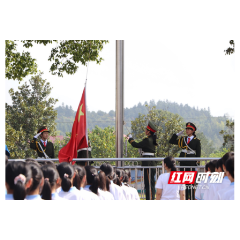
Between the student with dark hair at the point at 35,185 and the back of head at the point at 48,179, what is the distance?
65 millimetres

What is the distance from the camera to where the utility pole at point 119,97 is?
4246mm

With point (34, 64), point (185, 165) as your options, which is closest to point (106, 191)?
point (185, 165)

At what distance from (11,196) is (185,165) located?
3.47 m

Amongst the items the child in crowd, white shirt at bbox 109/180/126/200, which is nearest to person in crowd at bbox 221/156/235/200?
white shirt at bbox 109/180/126/200

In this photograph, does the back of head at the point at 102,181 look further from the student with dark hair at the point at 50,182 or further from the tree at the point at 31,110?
the tree at the point at 31,110

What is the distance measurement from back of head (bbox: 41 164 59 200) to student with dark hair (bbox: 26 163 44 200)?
0.21 feet

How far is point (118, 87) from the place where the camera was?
4297 mm

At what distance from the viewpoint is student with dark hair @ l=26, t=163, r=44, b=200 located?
2.55 m

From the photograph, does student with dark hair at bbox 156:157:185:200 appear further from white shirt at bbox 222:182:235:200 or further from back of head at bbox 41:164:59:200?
back of head at bbox 41:164:59:200

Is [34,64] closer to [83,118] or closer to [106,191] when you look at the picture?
[83,118]

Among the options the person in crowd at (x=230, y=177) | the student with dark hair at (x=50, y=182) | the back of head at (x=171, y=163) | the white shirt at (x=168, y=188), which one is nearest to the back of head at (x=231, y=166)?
the person in crowd at (x=230, y=177)

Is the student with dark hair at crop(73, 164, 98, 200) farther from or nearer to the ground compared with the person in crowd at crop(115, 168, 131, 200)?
farther from the ground

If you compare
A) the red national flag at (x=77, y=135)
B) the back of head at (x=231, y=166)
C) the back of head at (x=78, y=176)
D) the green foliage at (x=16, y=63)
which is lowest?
the back of head at (x=78, y=176)

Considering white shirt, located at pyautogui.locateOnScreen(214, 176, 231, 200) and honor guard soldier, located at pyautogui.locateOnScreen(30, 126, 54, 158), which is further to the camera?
honor guard soldier, located at pyautogui.locateOnScreen(30, 126, 54, 158)
